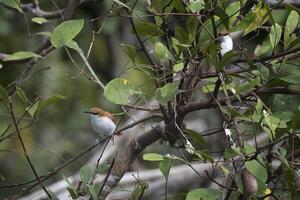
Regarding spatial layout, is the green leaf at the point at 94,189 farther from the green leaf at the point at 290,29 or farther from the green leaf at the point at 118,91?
the green leaf at the point at 290,29

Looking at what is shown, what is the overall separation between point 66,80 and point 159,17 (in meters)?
2.63

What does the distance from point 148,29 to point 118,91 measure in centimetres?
18

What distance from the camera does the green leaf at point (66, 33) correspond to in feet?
5.13

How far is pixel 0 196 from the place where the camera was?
3.85 m

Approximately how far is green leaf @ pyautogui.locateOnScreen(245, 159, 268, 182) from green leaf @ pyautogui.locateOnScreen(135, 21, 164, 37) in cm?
38

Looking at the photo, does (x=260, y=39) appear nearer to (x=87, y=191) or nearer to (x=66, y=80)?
(x=87, y=191)

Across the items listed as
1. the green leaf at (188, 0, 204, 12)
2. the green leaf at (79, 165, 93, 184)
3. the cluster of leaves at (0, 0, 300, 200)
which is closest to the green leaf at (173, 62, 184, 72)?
the cluster of leaves at (0, 0, 300, 200)

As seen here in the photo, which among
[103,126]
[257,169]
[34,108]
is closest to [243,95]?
[257,169]

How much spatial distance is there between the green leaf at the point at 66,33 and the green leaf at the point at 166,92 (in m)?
0.25

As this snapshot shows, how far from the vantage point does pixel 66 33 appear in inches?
Result: 61.8

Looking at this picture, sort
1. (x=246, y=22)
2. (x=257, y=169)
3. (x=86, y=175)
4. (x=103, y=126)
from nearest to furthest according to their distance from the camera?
(x=257, y=169) → (x=246, y=22) → (x=86, y=175) → (x=103, y=126)

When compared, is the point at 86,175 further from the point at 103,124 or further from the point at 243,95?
the point at 103,124

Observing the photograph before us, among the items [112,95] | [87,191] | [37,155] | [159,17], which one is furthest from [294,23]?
[37,155]

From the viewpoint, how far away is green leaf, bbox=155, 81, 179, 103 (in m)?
1.47
